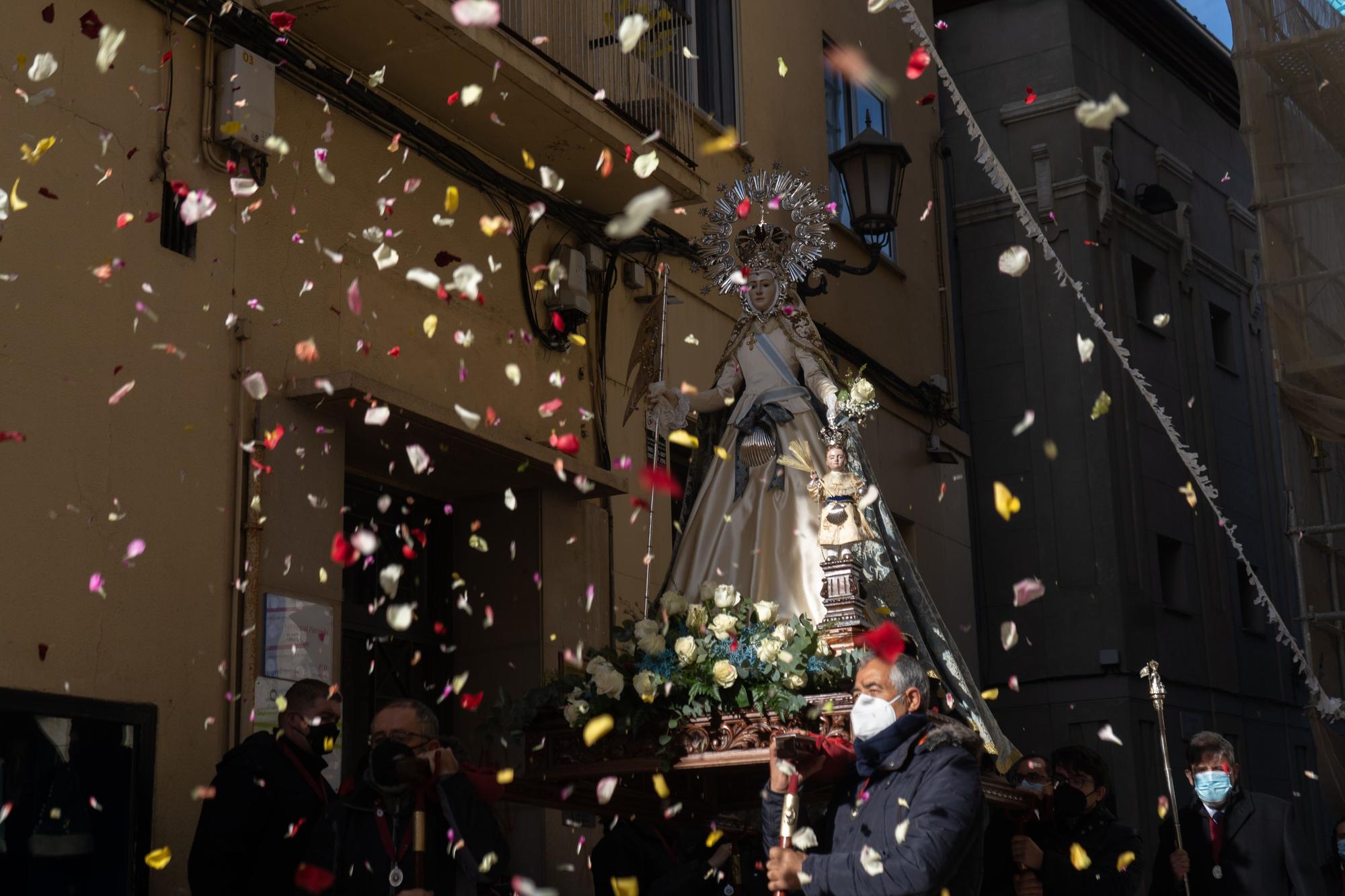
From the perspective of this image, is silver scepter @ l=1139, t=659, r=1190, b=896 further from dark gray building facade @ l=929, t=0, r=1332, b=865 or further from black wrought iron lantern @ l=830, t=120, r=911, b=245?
dark gray building facade @ l=929, t=0, r=1332, b=865

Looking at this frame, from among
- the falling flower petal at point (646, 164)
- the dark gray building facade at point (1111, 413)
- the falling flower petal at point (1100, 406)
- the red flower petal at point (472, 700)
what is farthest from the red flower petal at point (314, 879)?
the falling flower petal at point (1100, 406)

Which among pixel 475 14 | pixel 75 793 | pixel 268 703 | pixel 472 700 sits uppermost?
pixel 475 14

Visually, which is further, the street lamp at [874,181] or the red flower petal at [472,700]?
the street lamp at [874,181]

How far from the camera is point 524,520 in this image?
8727mm

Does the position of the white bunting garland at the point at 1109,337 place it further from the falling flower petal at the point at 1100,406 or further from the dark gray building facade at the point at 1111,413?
the falling flower petal at the point at 1100,406

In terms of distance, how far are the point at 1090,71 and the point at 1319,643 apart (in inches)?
256

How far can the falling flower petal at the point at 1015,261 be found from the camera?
15807mm

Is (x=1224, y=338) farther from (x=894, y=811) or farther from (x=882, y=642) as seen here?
(x=894, y=811)

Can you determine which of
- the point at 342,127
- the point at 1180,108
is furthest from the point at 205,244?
the point at 1180,108

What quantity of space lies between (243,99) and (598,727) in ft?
9.68

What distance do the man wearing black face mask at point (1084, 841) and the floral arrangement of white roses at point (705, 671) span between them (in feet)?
3.56

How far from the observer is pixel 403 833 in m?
5.14

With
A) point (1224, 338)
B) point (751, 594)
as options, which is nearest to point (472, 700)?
point (751, 594)

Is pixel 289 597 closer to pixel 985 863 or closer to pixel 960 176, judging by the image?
pixel 985 863
